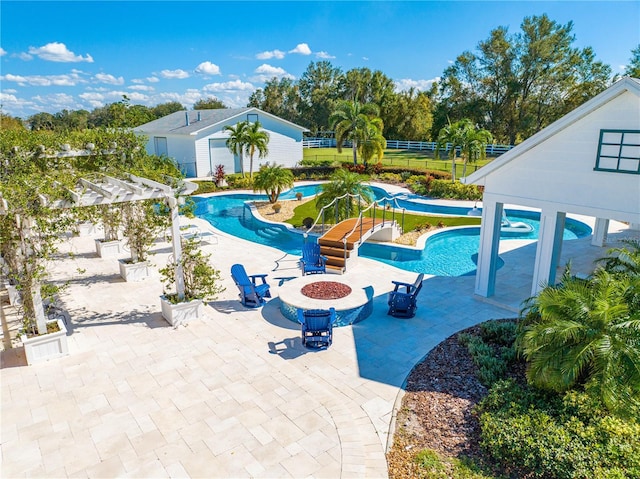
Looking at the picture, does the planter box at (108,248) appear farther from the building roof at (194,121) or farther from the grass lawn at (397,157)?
the grass lawn at (397,157)

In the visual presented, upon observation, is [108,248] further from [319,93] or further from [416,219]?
[319,93]

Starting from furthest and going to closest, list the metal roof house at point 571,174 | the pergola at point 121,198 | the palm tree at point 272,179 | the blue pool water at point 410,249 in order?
the palm tree at point 272,179 → the blue pool water at point 410,249 → the metal roof house at point 571,174 → the pergola at point 121,198

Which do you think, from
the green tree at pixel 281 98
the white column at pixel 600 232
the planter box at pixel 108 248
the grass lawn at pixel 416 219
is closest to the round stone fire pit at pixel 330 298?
the planter box at pixel 108 248

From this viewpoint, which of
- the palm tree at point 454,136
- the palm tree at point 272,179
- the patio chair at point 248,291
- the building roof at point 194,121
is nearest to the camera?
the patio chair at point 248,291

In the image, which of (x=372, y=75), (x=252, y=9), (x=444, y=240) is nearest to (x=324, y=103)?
(x=372, y=75)

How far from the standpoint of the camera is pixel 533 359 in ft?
21.9

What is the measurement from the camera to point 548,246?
33.4 ft

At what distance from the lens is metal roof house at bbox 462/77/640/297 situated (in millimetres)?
8477

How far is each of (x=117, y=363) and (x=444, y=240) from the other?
14040 millimetres

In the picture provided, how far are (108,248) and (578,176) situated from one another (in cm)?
1477

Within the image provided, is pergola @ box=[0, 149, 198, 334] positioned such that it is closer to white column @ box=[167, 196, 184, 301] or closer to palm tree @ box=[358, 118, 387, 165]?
white column @ box=[167, 196, 184, 301]

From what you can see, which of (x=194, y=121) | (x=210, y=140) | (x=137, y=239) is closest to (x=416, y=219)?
(x=137, y=239)

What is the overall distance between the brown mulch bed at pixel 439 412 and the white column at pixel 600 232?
11.2 meters

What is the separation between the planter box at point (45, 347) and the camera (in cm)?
833
